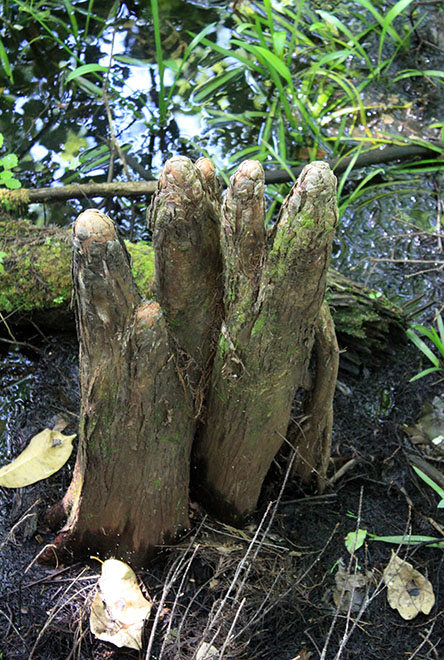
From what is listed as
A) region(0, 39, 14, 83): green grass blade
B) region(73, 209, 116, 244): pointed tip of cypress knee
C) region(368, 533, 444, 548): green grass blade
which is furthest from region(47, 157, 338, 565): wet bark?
region(0, 39, 14, 83): green grass blade

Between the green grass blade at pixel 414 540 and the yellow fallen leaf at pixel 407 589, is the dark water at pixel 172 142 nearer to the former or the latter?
the green grass blade at pixel 414 540

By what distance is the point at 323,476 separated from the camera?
2434mm

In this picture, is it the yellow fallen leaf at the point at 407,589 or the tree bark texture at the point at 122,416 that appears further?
the yellow fallen leaf at the point at 407,589

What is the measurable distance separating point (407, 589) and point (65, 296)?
183cm

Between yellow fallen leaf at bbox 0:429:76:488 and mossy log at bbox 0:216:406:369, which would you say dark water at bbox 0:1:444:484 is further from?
yellow fallen leaf at bbox 0:429:76:488

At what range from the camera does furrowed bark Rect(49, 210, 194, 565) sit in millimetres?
1647

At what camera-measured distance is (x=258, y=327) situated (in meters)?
1.85

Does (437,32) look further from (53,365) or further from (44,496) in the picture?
(44,496)

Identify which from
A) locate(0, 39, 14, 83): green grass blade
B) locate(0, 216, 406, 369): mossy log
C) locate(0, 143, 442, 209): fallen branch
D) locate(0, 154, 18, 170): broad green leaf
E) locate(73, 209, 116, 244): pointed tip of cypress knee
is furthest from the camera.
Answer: locate(0, 39, 14, 83): green grass blade

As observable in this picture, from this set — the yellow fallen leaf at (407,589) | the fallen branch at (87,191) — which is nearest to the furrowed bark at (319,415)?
the yellow fallen leaf at (407,589)

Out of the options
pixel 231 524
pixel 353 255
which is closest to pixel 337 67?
pixel 353 255

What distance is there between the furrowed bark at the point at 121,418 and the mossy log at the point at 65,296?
95cm

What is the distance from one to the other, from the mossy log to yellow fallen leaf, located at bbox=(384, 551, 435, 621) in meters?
0.96

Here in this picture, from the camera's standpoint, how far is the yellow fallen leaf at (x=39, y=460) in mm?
2391
